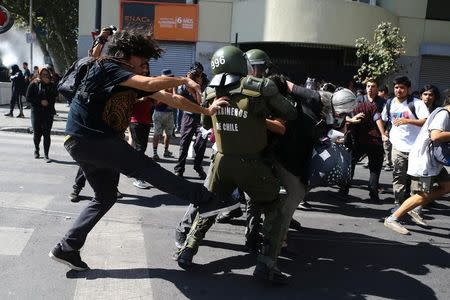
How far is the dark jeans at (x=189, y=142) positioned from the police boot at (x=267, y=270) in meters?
4.31

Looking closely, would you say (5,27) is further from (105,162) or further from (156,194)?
(105,162)

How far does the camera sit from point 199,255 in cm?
461

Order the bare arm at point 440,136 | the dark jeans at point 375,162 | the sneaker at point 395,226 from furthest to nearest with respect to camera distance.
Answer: the dark jeans at point 375,162
the sneaker at point 395,226
the bare arm at point 440,136

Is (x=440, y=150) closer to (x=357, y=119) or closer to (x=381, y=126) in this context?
(x=357, y=119)

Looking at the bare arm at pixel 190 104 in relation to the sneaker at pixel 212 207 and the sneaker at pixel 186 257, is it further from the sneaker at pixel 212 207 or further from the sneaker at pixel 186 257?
the sneaker at pixel 186 257

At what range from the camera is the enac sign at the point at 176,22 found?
60.0 feet

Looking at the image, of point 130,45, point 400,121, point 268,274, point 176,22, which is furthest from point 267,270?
point 176,22

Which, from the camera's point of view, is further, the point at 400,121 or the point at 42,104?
the point at 42,104

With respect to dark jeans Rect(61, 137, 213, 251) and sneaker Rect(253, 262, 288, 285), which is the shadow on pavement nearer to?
sneaker Rect(253, 262, 288, 285)

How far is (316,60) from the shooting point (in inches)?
751

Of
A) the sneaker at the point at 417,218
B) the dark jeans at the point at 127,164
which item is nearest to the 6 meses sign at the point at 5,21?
the dark jeans at the point at 127,164

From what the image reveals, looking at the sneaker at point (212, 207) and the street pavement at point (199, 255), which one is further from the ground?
the sneaker at point (212, 207)

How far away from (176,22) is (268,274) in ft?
51.2

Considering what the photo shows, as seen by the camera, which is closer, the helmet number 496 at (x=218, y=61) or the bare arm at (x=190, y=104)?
the bare arm at (x=190, y=104)
